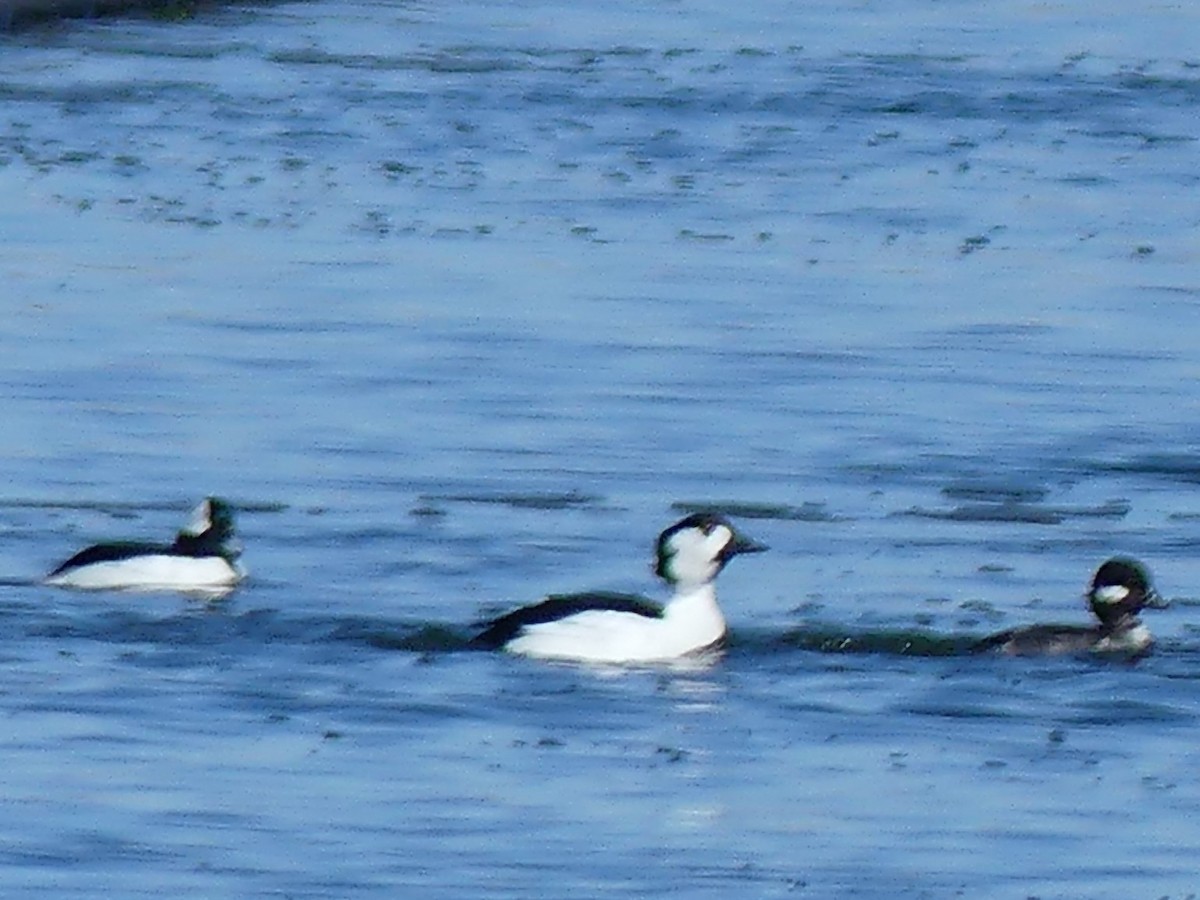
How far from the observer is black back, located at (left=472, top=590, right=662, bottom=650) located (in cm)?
1656

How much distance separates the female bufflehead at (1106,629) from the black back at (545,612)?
145 centimetres

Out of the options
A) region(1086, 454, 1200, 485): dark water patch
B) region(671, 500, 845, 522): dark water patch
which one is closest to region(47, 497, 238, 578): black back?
region(671, 500, 845, 522): dark water patch

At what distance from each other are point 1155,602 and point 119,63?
77.4ft

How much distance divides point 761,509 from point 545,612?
3713 mm

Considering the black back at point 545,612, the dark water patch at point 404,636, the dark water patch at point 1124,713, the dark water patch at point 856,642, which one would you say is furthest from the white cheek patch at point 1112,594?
the dark water patch at point 404,636

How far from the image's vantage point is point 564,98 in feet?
125

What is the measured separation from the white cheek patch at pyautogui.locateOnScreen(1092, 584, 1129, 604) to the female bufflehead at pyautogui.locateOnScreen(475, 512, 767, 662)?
1.46m

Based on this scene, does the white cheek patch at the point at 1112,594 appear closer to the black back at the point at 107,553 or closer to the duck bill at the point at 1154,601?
the duck bill at the point at 1154,601

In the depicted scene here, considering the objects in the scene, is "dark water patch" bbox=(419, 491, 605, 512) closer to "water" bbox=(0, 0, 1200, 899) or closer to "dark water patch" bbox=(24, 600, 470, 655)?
"water" bbox=(0, 0, 1200, 899)

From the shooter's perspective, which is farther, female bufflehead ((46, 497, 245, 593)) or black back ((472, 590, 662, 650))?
female bufflehead ((46, 497, 245, 593))

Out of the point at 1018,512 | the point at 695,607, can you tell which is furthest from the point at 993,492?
the point at 695,607

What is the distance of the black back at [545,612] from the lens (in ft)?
54.3

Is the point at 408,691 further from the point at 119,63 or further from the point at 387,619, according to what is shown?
the point at 119,63

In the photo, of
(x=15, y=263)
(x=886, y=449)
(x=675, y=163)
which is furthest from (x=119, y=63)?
(x=886, y=449)
